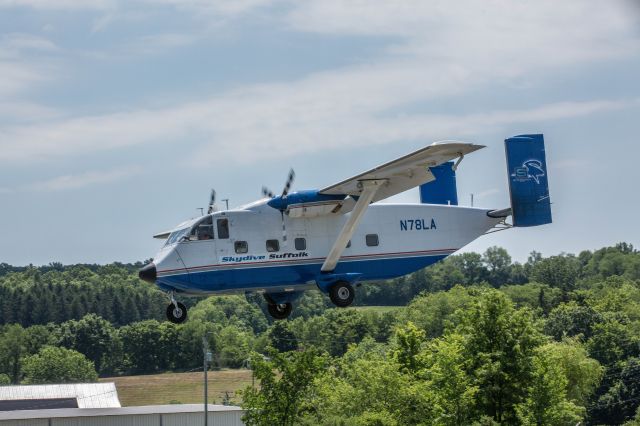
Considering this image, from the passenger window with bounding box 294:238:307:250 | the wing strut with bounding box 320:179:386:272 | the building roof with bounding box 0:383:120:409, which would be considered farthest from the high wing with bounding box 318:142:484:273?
the building roof with bounding box 0:383:120:409

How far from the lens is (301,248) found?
47.5 metres

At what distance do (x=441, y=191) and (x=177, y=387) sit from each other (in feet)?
382

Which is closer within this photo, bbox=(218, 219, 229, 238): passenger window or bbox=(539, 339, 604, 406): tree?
bbox=(218, 219, 229, 238): passenger window

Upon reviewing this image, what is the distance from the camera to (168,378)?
575ft

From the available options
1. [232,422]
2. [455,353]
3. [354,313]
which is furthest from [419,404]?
[354,313]

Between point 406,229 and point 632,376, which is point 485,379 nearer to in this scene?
point 406,229

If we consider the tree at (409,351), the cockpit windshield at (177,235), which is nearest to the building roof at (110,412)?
the tree at (409,351)

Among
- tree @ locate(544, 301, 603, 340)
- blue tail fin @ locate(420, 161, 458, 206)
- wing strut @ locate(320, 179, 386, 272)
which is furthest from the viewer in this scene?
tree @ locate(544, 301, 603, 340)

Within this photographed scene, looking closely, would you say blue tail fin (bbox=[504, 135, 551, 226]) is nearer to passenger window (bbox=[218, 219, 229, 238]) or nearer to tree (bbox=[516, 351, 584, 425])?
passenger window (bbox=[218, 219, 229, 238])

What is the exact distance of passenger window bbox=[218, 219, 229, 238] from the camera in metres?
46.8

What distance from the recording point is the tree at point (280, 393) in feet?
277

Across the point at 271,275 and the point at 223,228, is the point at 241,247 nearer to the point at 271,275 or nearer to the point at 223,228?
the point at 223,228

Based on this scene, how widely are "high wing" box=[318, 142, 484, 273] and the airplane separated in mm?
38

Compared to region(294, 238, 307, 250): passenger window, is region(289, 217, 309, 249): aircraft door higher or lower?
higher
